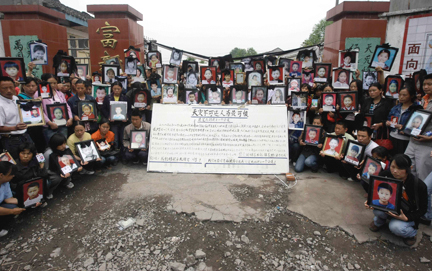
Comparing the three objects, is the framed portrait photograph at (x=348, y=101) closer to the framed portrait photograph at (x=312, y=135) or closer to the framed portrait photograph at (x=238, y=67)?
the framed portrait photograph at (x=312, y=135)

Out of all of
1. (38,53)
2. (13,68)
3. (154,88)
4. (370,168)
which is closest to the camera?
(370,168)

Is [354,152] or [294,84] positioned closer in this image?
[354,152]

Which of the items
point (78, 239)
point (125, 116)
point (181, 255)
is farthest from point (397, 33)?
point (78, 239)

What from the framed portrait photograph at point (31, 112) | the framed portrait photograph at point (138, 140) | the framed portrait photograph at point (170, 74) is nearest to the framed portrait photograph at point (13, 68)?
the framed portrait photograph at point (31, 112)

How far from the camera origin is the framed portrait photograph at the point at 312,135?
4.68 metres

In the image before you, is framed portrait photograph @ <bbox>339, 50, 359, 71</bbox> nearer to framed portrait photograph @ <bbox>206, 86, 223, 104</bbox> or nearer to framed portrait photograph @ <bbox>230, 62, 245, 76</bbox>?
framed portrait photograph @ <bbox>230, 62, 245, 76</bbox>

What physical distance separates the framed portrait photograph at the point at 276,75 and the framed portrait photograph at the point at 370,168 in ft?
9.34

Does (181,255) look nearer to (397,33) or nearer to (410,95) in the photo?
(410,95)

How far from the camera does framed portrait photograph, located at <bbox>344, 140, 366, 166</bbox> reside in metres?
3.99

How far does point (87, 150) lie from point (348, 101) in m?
4.83

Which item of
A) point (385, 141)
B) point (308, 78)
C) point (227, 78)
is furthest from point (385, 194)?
point (227, 78)

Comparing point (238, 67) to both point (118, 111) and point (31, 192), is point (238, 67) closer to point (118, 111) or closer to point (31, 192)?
point (118, 111)

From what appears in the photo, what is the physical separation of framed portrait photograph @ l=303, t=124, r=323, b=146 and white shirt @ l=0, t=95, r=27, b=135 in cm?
483

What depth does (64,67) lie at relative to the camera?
5.83m
